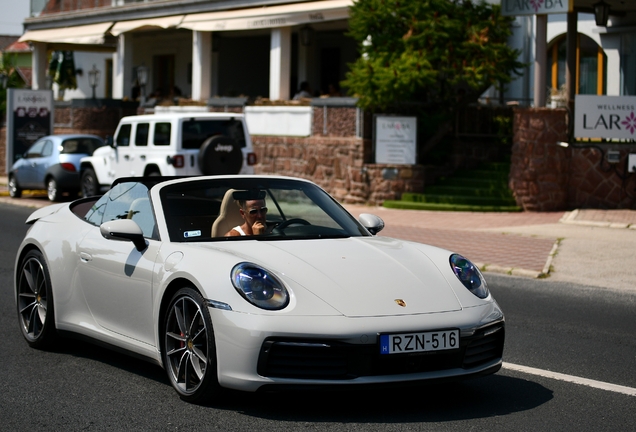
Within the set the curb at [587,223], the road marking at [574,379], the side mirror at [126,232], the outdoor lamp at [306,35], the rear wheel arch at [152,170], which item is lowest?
the road marking at [574,379]

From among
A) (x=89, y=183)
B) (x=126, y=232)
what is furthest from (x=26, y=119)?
(x=126, y=232)

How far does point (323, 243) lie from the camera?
6109 millimetres

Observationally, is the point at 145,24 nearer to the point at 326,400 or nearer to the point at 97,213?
the point at 97,213

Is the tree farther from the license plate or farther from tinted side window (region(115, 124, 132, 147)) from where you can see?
the license plate

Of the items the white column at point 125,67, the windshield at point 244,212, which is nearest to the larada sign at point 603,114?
the windshield at point 244,212

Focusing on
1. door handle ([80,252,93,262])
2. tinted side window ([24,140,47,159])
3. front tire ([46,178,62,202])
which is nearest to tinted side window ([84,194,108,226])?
door handle ([80,252,93,262])

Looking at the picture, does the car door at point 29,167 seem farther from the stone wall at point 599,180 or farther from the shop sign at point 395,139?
the stone wall at point 599,180

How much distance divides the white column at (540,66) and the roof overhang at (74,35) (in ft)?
61.7

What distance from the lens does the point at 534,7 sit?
64.1 ft

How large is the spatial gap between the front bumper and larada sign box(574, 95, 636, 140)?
48.3 feet

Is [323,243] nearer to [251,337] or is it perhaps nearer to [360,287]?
[360,287]

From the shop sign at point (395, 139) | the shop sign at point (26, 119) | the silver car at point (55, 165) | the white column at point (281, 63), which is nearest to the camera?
the shop sign at point (395, 139)

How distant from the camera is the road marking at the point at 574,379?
613 centimetres

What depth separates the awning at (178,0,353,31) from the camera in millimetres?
26359
